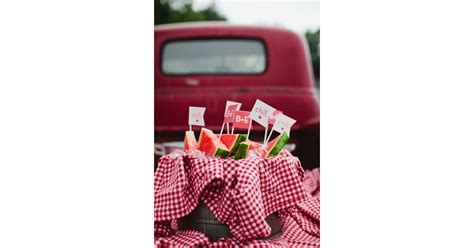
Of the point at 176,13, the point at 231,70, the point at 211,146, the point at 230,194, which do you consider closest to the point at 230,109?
the point at 211,146

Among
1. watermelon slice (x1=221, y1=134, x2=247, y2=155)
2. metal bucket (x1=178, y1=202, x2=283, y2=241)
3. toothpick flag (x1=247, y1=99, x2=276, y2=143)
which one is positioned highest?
toothpick flag (x1=247, y1=99, x2=276, y2=143)

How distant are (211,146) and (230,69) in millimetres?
1655

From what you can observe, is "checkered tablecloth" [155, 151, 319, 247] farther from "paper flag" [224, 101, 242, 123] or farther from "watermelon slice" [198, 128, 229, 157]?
"paper flag" [224, 101, 242, 123]

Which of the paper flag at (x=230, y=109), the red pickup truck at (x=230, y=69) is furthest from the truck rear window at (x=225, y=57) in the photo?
the paper flag at (x=230, y=109)

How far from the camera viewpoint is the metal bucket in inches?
67.8

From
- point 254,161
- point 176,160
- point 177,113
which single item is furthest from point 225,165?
point 177,113

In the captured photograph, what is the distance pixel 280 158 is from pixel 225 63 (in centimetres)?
172

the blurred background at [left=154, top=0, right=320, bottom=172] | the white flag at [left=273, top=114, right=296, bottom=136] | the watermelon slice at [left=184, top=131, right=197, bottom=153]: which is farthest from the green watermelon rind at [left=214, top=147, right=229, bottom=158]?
the blurred background at [left=154, top=0, right=320, bottom=172]

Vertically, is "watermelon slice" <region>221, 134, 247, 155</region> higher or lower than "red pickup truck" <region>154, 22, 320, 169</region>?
lower

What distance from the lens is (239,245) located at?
1.65 metres

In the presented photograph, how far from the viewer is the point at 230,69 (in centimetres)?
334

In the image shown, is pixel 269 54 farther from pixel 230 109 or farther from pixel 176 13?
pixel 176 13

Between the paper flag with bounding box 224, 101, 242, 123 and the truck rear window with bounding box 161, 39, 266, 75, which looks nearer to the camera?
the paper flag with bounding box 224, 101, 242, 123

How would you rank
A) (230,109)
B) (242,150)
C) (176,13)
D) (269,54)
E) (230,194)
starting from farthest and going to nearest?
(176,13), (269,54), (230,109), (242,150), (230,194)
